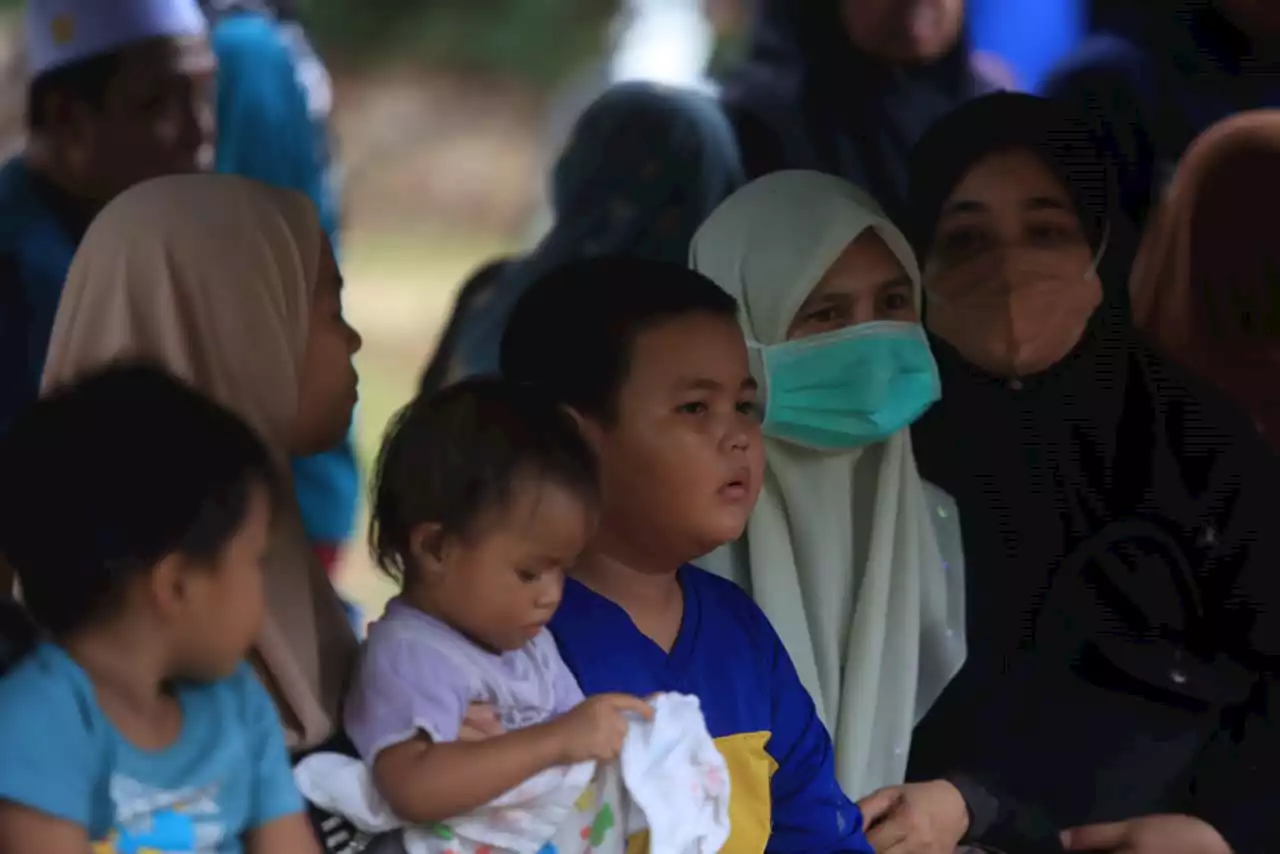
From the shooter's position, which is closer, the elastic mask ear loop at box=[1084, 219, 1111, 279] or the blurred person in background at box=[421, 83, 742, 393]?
the blurred person in background at box=[421, 83, 742, 393]

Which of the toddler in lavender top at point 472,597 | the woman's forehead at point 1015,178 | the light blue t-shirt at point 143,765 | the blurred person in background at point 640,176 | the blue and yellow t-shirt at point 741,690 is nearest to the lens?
the light blue t-shirt at point 143,765

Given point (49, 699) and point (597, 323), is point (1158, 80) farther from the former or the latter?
point (49, 699)

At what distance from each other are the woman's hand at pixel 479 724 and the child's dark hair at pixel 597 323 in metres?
0.40

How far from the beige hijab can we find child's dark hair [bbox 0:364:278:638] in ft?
0.62

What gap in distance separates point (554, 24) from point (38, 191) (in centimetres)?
76

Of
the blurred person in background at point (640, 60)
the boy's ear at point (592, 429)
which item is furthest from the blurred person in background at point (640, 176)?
the boy's ear at point (592, 429)

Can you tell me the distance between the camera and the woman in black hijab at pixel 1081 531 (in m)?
2.45

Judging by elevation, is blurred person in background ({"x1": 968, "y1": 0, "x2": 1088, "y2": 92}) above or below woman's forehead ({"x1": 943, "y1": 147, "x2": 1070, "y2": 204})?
above

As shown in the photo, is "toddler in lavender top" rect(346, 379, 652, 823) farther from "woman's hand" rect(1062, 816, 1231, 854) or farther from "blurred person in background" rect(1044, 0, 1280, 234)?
"blurred person in background" rect(1044, 0, 1280, 234)

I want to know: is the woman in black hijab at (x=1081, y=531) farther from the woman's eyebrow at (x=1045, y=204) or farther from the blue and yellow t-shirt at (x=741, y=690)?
the blue and yellow t-shirt at (x=741, y=690)

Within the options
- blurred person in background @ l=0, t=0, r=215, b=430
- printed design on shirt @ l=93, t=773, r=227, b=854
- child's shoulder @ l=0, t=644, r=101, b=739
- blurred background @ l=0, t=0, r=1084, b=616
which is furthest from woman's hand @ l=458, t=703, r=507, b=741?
blurred person in background @ l=0, t=0, r=215, b=430

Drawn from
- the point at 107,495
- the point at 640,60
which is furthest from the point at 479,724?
the point at 640,60

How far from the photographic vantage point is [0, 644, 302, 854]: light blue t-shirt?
1359mm

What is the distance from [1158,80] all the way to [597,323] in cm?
115
